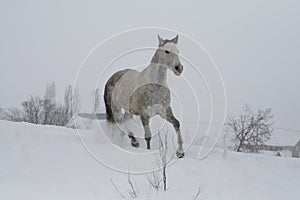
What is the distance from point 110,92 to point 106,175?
3.17m

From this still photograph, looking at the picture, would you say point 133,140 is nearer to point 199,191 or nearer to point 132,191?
point 132,191

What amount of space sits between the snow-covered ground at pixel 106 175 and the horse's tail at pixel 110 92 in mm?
1123

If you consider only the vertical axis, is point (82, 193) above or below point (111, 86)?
below

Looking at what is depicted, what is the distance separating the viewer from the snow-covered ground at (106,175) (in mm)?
4227

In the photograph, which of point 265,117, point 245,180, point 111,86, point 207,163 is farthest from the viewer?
point 265,117

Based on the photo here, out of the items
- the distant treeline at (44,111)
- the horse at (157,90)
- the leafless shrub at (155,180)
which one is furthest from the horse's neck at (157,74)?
the distant treeline at (44,111)

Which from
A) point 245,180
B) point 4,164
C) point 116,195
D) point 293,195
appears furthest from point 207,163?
point 4,164

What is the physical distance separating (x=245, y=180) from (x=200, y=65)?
2272mm

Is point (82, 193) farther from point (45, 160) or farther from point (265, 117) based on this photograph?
point (265, 117)

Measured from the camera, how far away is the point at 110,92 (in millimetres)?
7660

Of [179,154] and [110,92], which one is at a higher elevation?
[110,92]

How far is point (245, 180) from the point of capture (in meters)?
5.15

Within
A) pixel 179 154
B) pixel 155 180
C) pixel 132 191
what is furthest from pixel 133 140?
pixel 132 191

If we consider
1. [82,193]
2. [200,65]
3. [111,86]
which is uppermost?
[200,65]
